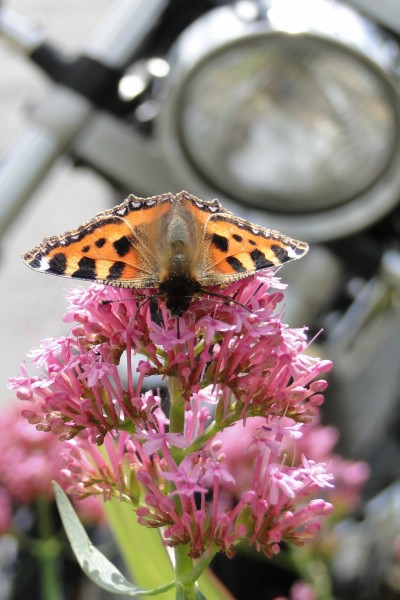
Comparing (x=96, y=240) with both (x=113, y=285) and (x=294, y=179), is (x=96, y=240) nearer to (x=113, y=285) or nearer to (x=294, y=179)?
(x=113, y=285)

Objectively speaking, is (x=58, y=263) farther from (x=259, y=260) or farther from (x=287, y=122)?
(x=287, y=122)

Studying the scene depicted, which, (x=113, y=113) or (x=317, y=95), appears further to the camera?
(x=113, y=113)

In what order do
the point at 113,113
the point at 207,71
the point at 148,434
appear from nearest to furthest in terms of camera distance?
the point at 148,434 → the point at 207,71 → the point at 113,113

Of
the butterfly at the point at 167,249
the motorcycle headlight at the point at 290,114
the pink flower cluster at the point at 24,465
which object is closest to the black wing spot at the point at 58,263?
the butterfly at the point at 167,249

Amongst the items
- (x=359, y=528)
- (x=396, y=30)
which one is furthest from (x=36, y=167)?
(x=359, y=528)

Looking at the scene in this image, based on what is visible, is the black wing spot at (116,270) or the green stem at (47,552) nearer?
the black wing spot at (116,270)

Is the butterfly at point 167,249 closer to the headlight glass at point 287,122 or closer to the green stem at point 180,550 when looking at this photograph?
the green stem at point 180,550
